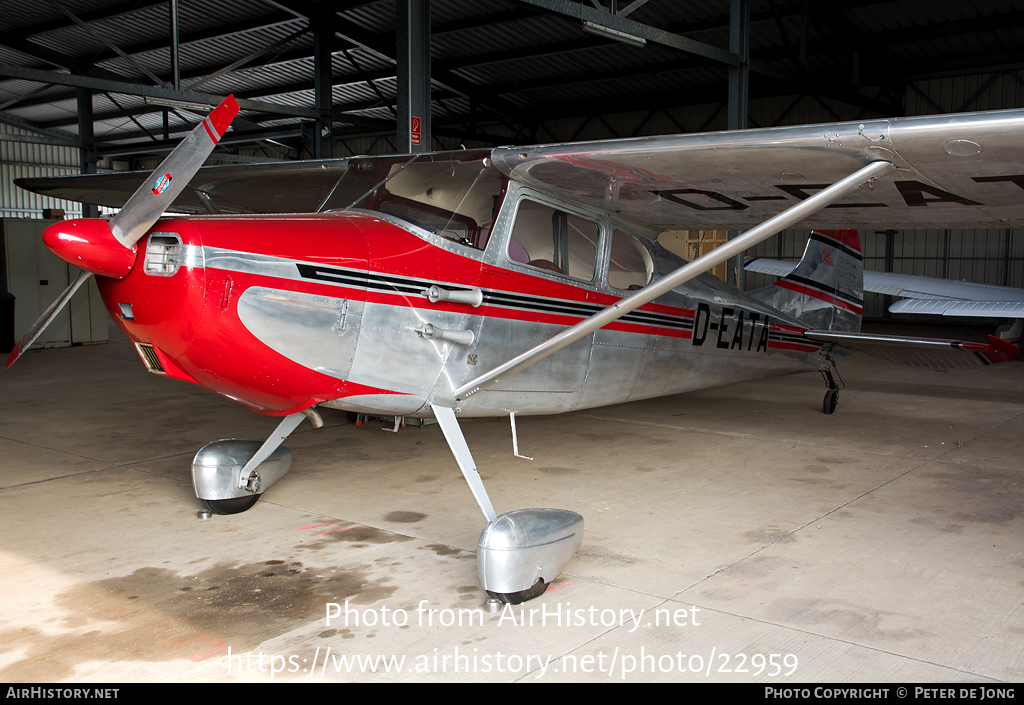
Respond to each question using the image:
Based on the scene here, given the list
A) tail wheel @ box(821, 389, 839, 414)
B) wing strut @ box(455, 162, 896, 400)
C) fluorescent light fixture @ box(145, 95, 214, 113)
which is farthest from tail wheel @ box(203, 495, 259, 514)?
fluorescent light fixture @ box(145, 95, 214, 113)

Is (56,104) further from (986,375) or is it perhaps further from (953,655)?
(953,655)

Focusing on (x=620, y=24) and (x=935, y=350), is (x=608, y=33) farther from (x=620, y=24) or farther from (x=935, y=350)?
(x=935, y=350)

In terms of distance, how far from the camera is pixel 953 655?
289cm

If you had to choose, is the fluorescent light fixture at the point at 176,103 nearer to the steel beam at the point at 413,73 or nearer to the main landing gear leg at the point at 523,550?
the steel beam at the point at 413,73

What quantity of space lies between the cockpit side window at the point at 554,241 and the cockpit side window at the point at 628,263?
21cm

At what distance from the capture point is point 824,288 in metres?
8.21

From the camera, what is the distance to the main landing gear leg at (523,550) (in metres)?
3.33

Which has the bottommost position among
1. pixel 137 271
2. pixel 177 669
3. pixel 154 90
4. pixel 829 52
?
pixel 177 669

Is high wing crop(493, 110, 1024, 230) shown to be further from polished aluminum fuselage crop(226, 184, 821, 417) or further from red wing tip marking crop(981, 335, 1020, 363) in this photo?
red wing tip marking crop(981, 335, 1020, 363)

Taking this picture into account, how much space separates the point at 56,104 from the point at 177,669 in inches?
1346

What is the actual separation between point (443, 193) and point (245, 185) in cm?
301

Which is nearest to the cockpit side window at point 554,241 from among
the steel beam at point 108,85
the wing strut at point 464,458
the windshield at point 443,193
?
the windshield at point 443,193

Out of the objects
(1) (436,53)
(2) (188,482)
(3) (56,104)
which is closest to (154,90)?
(1) (436,53)

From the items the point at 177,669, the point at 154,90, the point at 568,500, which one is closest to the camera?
the point at 177,669
